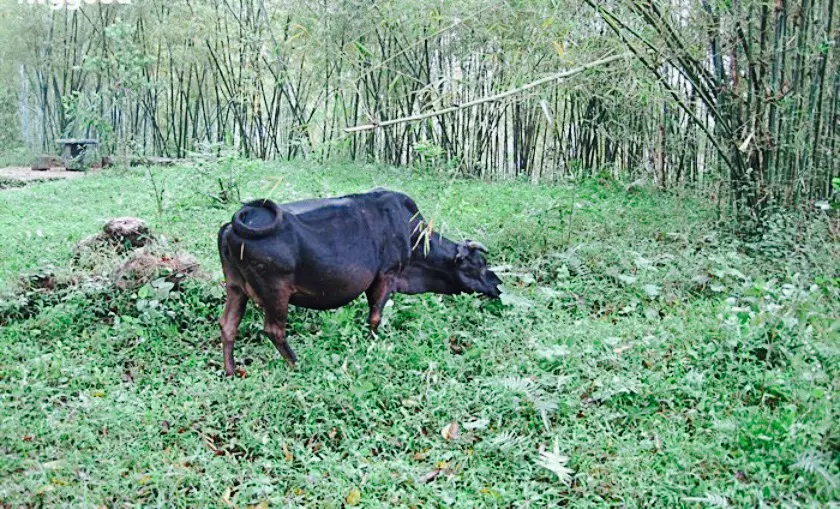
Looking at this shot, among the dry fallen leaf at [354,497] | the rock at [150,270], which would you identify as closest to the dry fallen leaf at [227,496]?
the dry fallen leaf at [354,497]

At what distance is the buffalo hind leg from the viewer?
3180 mm

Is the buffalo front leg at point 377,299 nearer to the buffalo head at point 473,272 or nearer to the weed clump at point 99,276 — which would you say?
the buffalo head at point 473,272

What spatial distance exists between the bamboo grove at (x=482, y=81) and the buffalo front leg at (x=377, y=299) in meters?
0.69

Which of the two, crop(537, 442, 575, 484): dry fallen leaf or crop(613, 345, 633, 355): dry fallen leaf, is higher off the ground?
crop(613, 345, 633, 355): dry fallen leaf

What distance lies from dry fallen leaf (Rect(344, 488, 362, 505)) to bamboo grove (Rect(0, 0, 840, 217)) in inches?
46.2

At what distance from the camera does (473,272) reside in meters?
3.88

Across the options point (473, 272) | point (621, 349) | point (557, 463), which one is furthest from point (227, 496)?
point (473, 272)

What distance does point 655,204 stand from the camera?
235 inches

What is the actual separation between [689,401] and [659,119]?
4674mm

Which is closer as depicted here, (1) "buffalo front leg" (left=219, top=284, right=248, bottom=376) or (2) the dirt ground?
(1) "buffalo front leg" (left=219, top=284, right=248, bottom=376)

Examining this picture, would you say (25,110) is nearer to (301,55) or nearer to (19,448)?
(301,55)

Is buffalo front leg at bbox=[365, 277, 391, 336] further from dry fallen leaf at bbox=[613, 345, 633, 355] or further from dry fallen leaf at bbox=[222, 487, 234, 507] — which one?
dry fallen leaf at bbox=[222, 487, 234, 507]

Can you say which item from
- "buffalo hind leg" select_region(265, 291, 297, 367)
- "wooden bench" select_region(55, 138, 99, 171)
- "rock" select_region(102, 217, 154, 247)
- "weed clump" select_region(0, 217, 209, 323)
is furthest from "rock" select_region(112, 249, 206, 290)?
"wooden bench" select_region(55, 138, 99, 171)

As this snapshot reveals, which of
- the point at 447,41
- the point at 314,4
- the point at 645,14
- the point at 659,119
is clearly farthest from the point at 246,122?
the point at 645,14
